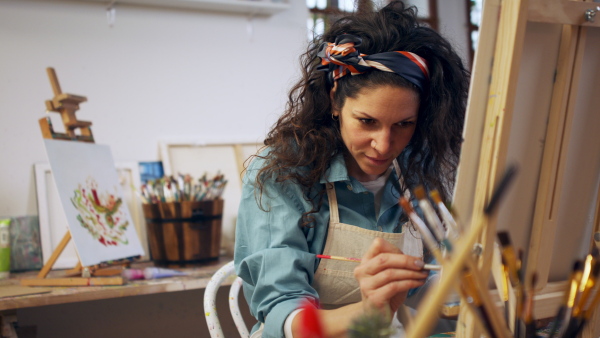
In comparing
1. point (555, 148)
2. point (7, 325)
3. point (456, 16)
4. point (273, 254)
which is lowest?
point (7, 325)

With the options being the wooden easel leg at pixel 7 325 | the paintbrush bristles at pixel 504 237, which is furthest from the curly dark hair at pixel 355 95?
the wooden easel leg at pixel 7 325

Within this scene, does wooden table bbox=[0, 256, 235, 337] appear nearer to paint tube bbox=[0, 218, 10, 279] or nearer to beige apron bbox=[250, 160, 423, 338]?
paint tube bbox=[0, 218, 10, 279]

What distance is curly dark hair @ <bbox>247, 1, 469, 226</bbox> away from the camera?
117 cm

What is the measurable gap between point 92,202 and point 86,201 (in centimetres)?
3

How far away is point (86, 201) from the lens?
192 centimetres

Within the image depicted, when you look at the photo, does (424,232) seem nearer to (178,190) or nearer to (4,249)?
(178,190)

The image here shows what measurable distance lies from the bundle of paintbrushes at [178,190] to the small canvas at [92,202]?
0.36 ft

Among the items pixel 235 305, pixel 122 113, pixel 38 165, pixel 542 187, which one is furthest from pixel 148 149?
pixel 542 187

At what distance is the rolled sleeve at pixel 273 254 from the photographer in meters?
1.05

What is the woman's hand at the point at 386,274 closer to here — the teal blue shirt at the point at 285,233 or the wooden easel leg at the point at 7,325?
the teal blue shirt at the point at 285,233

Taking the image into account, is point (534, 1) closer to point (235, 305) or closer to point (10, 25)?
point (235, 305)

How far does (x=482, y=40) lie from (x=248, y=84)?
5.51 ft

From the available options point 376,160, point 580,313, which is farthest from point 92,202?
point 580,313

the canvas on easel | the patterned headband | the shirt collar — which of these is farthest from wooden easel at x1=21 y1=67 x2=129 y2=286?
the patterned headband
